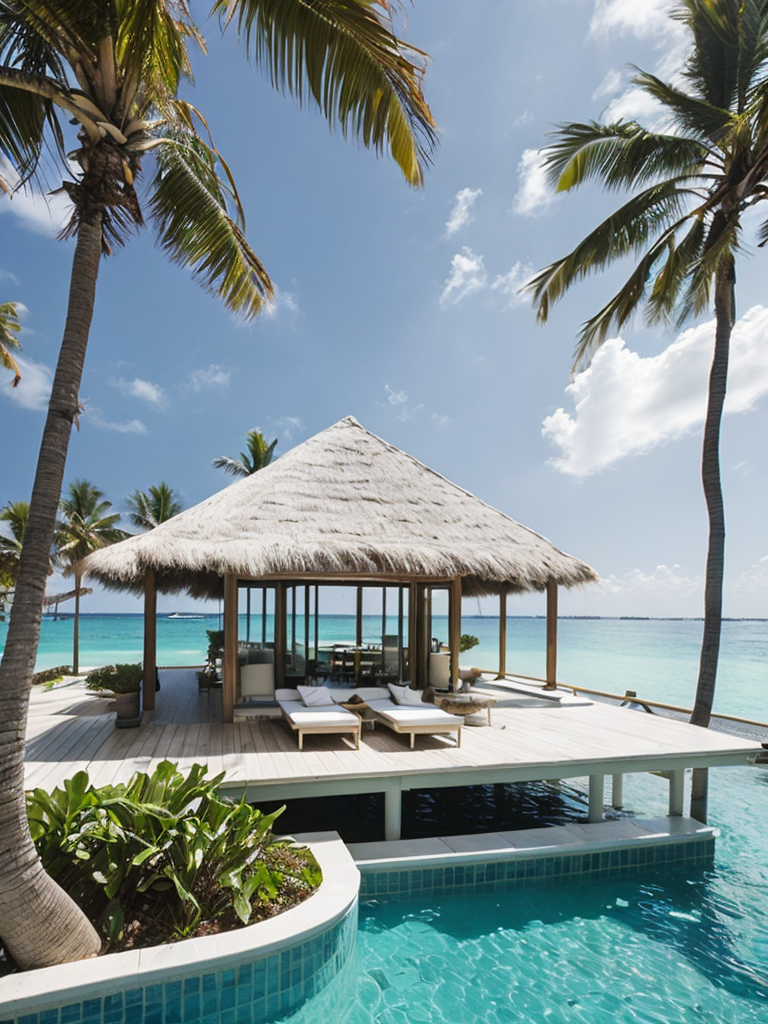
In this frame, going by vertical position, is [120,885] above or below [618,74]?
below

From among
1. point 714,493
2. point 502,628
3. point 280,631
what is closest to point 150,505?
point 280,631

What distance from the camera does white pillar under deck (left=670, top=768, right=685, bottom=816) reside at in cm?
649

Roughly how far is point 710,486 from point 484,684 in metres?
5.81

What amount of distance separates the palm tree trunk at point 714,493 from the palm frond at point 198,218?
649 centimetres

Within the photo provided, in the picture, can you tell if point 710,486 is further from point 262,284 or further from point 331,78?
point 331,78

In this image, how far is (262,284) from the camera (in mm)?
5824

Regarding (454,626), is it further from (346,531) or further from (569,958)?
(569,958)

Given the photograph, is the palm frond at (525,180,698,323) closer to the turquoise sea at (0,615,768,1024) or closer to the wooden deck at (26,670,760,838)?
the wooden deck at (26,670,760,838)

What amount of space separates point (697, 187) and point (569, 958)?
30.6 feet

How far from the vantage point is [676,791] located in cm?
656

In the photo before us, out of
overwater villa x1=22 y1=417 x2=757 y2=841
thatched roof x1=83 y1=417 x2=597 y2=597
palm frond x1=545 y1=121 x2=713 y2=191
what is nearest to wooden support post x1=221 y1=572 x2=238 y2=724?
overwater villa x1=22 y1=417 x2=757 y2=841

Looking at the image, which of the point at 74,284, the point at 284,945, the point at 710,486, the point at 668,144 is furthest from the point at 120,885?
the point at 668,144

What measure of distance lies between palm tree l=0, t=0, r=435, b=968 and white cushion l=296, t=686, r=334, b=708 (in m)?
4.05

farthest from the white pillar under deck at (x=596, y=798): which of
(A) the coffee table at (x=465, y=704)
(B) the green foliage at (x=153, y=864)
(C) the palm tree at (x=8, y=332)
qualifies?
(C) the palm tree at (x=8, y=332)
